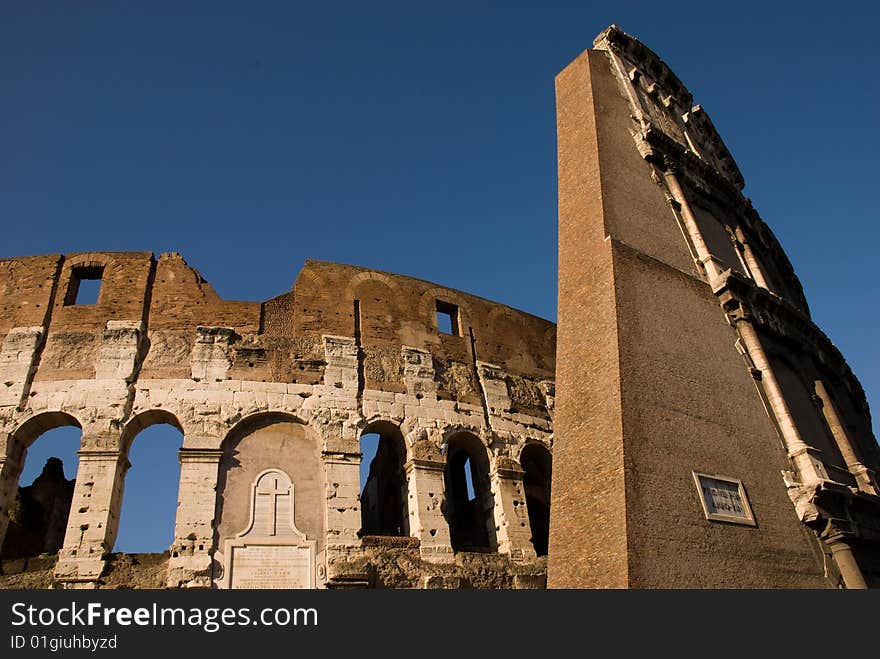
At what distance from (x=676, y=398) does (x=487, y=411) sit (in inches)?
161

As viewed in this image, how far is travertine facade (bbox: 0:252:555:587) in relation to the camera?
1055cm

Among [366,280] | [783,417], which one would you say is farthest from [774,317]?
[366,280]

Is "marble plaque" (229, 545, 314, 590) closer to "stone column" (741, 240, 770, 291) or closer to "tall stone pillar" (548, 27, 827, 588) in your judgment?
"tall stone pillar" (548, 27, 827, 588)

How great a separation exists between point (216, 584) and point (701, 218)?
11334 mm

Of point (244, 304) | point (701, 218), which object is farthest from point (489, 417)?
point (701, 218)

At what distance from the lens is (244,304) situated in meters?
12.8

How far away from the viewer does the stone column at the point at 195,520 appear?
9.97m

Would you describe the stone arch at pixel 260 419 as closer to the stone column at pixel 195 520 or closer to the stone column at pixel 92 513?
the stone column at pixel 195 520

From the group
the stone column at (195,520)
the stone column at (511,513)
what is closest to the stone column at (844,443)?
the stone column at (511,513)

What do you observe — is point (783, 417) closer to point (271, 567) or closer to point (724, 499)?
point (724, 499)

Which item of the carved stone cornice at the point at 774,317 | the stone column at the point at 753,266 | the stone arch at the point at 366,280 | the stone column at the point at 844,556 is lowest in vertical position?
the stone column at the point at 844,556

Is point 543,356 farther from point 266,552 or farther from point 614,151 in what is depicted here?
point 266,552

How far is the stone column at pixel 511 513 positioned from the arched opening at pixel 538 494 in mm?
1344

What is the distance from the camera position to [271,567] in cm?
1039
